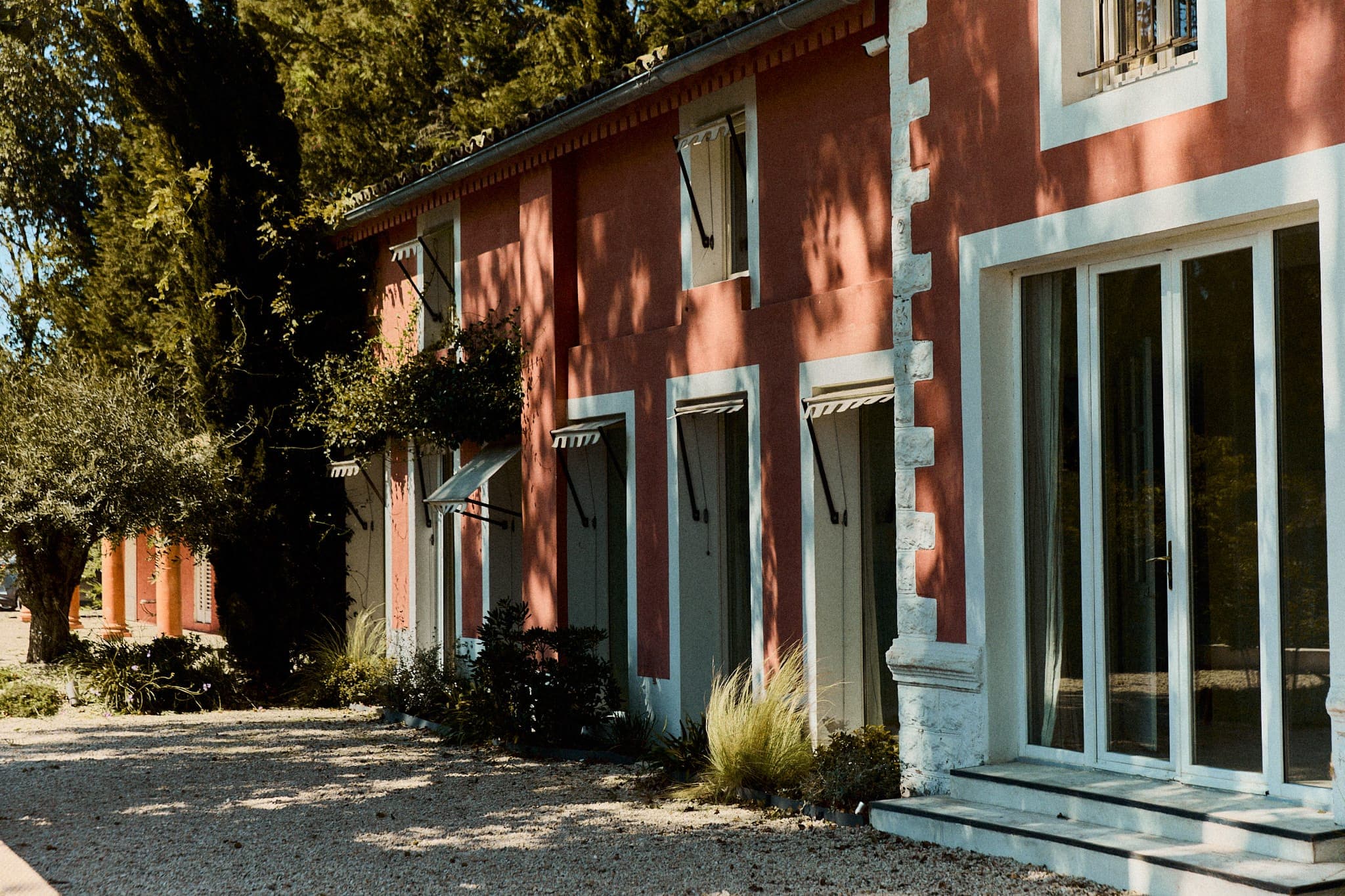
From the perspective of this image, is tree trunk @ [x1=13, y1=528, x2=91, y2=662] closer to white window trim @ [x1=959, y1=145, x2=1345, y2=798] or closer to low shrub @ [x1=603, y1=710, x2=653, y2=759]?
low shrub @ [x1=603, y1=710, x2=653, y2=759]

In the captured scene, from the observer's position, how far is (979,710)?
779 cm

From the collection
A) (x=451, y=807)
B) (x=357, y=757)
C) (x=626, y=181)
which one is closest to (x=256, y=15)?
(x=626, y=181)

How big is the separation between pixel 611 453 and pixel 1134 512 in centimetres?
597

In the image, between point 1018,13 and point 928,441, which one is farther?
point 928,441

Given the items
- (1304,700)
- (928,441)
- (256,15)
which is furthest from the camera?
(256,15)

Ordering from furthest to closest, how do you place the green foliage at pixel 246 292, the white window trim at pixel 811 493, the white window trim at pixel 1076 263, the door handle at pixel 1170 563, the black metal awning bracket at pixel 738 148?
the green foliage at pixel 246 292 → the black metal awning bracket at pixel 738 148 → the white window trim at pixel 811 493 → the door handle at pixel 1170 563 → the white window trim at pixel 1076 263

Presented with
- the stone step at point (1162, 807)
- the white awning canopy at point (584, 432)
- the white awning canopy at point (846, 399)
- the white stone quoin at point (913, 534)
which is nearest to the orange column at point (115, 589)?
the white awning canopy at point (584, 432)

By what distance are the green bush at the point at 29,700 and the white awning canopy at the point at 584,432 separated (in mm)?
7040

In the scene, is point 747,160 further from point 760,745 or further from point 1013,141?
point 760,745

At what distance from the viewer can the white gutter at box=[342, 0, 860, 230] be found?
9.07m

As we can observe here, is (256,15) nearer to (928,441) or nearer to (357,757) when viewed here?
(357,757)

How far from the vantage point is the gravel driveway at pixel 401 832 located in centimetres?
709

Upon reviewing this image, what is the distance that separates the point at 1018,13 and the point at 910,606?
364 centimetres

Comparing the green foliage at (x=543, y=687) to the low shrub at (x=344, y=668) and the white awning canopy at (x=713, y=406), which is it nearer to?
the white awning canopy at (x=713, y=406)
